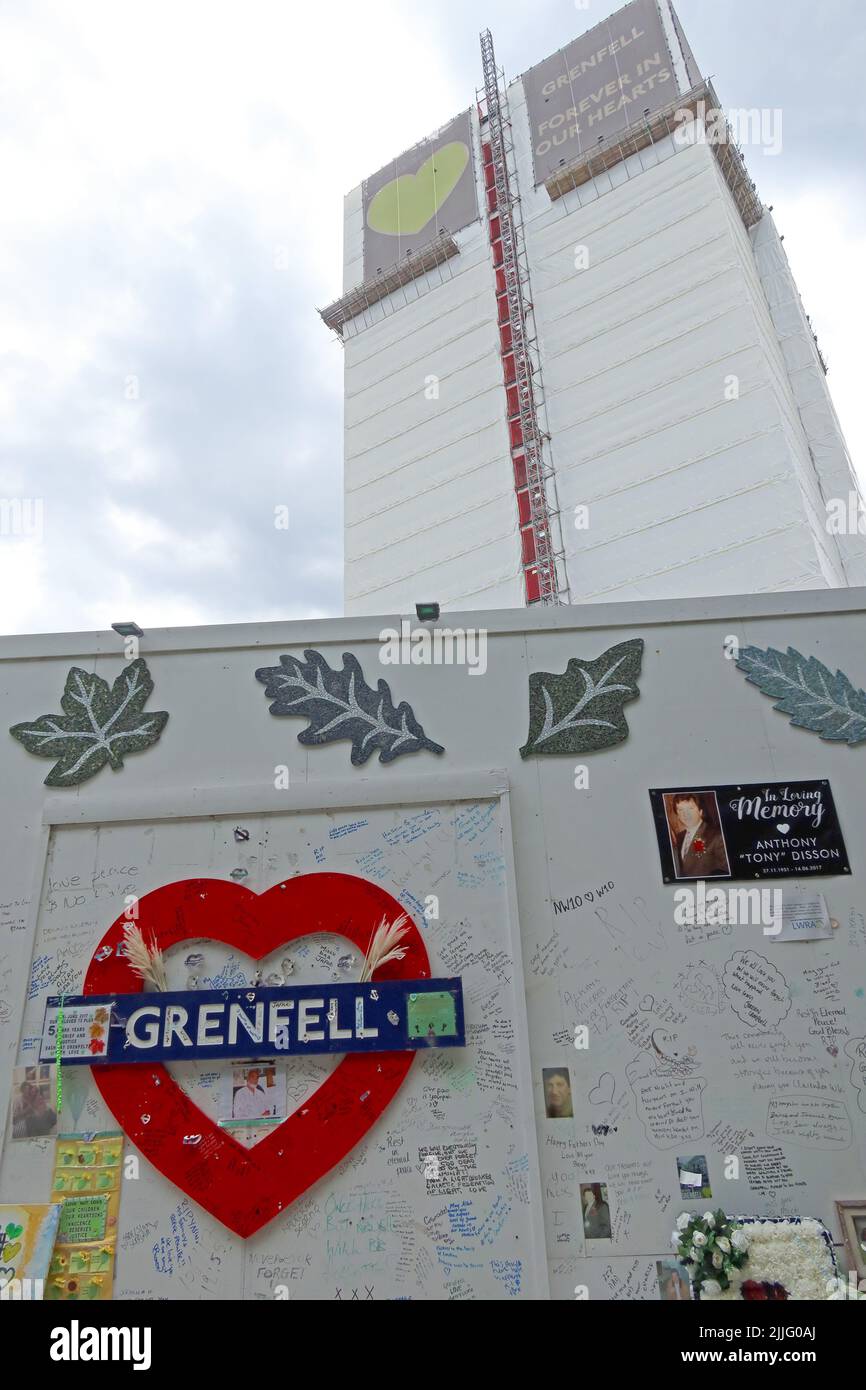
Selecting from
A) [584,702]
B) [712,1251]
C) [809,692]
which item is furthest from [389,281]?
[712,1251]

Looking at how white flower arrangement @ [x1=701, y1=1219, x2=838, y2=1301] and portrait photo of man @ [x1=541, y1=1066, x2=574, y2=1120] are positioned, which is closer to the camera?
white flower arrangement @ [x1=701, y1=1219, x2=838, y2=1301]

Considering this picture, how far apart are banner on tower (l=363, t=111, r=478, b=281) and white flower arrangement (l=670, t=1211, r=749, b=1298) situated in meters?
31.8

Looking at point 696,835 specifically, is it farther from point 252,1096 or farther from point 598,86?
point 598,86

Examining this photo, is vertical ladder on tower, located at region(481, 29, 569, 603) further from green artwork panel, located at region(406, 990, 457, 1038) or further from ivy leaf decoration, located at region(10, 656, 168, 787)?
green artwork panel, located at region(406, 990, 457, 1038)

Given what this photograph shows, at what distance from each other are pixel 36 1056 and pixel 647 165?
2917cm

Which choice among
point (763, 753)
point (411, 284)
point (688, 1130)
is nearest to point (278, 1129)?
point (688, 1130)

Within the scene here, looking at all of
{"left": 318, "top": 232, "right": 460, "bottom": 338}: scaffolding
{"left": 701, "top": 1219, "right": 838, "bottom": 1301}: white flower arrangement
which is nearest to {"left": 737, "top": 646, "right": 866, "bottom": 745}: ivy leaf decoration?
{"left": 701, "top": 1219, "right": 838, "bottom": 1301}: white flower arrangement

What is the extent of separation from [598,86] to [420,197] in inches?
282

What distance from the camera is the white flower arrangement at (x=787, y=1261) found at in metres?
4.26

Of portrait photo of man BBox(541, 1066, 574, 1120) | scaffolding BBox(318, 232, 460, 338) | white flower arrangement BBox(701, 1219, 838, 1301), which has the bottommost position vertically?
white flower arrangement BBox(701, 1219, 838, 1301)

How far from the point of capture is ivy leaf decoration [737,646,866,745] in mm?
5781

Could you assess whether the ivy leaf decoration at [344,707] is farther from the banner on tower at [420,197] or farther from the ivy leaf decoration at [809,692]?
the banner on tower at [420,197]

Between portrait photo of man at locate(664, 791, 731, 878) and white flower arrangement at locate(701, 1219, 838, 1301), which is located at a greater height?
portrait photo of man at locate(664, 791, 731, 878)

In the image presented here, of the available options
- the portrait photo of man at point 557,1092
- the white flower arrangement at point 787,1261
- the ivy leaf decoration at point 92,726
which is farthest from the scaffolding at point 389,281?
the white flower arrangement at point 787,1261
